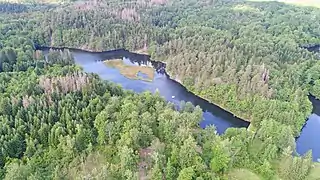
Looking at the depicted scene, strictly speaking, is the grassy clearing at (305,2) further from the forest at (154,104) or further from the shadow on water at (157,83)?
the shadow on water at (157,83)

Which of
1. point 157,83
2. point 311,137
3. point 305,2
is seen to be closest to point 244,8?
point 305,2

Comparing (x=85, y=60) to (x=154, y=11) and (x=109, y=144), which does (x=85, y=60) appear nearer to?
(x=154, y=11)

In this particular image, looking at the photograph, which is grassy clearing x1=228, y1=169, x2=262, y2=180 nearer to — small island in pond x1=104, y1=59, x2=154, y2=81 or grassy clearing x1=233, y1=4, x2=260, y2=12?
small island in pond x1=104, y1=59, x2=154, y2=81

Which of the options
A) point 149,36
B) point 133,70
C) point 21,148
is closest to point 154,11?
point 149,36

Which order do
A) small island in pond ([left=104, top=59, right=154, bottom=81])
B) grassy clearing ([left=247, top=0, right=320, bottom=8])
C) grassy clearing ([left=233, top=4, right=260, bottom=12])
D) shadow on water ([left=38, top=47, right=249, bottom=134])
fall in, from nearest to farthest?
shadow on water ([left=38, top=47, right=249, bottom=134]), small island in pond ([left=104, top=59, right=154, bottom=81]), grassy clearing ([left=233, top=4, right=260, bottom=12]), grassy clearing ([left=247, top=0, right=320, bottom=8])

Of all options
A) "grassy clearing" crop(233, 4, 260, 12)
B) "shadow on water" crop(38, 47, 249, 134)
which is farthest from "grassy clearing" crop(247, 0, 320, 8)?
"shadow on water" crop(38, 47, 249, 134)

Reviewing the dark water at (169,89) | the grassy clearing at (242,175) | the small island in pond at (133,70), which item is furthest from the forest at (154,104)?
the small island in pond at (133,70)
